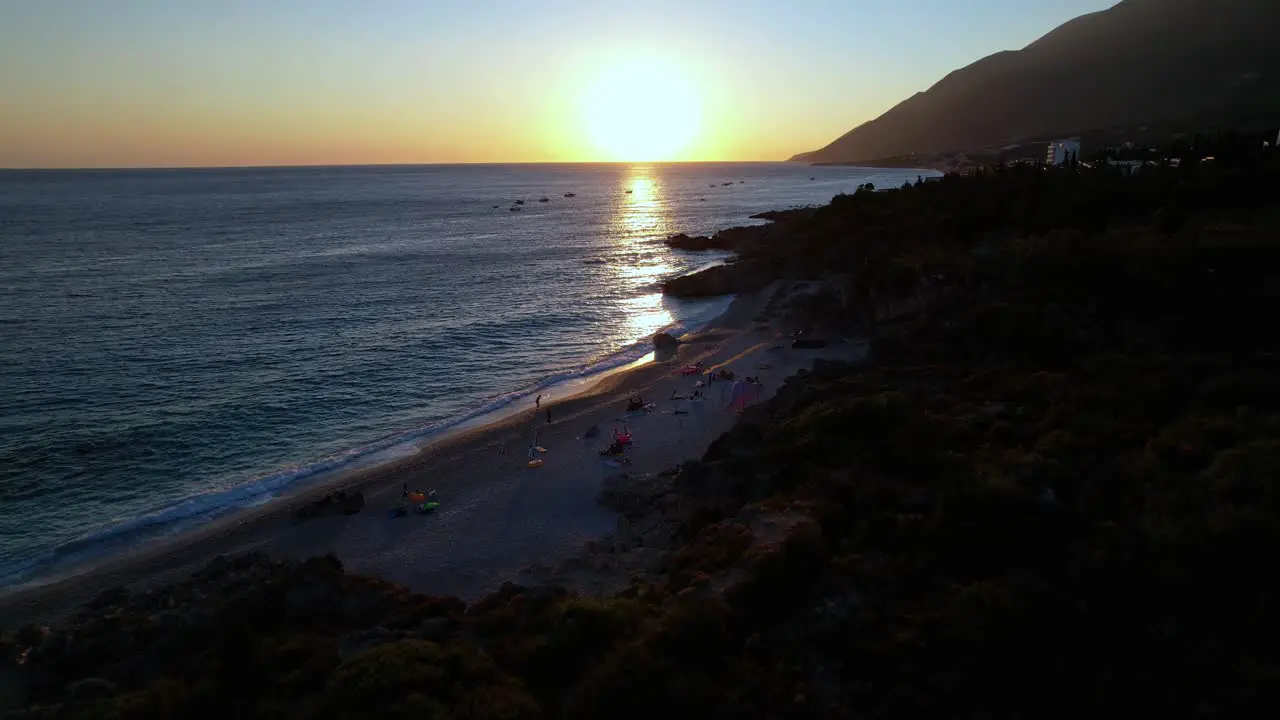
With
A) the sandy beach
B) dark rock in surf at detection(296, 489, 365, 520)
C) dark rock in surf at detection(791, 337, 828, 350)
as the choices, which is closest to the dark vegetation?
the sandy beach

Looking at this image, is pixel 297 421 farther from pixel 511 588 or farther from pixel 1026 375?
pixel 1026 375

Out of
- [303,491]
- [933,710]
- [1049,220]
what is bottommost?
[303,491]

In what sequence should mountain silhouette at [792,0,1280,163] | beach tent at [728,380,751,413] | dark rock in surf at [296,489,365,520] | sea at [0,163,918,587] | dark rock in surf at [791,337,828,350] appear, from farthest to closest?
1. mountain silhouette at [792,0,1280,163]
2. dark rock in surf at [791,337,828,350]
3. beach tent at [728,380,751,413]
4. sea at [0,163,918,587]
5. dark rock in surf at [296,489,365,520]

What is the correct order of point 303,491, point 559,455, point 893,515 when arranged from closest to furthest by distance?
point 893,515 < point 303,491 < point 559,455

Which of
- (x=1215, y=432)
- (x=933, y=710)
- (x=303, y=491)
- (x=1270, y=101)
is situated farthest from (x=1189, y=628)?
(x=1270, y=101)

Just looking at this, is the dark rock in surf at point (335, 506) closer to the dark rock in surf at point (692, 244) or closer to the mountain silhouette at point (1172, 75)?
the dark rock in surf at point (692, 244)

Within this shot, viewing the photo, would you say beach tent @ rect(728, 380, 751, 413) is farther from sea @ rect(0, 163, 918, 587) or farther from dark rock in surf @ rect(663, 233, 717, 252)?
dark rock in surf @ rect(663, 233, 717, 252)
